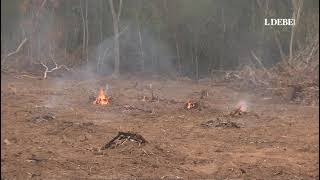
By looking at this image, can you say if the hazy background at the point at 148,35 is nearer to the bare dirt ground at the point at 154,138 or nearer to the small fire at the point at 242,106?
the bare dirt ground at the point at 154,138

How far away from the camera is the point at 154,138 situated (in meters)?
7.69

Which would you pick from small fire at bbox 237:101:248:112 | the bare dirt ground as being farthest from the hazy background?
small fire at bbox 237:101:248:112

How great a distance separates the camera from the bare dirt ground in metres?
5.89

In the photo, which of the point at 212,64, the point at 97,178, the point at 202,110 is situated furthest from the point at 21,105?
the point at 212,64

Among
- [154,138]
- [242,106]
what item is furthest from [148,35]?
[154,138]

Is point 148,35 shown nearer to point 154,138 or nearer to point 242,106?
point 242,106

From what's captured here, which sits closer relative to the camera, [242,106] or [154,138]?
[154,138]

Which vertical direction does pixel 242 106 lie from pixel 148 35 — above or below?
below

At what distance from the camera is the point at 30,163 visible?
5.95 m

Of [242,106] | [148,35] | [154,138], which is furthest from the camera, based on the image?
[148,35]

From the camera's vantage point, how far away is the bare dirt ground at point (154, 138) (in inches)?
232

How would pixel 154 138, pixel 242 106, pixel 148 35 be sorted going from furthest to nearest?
1. pixel 148 35
2. pixel 242 106
3. pixel 154 138

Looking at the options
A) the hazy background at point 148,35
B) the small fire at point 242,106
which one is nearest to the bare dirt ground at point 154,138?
the small fire at point 242,106

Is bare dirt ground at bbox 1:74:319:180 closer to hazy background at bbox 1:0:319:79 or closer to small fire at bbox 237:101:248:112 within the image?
small fire at bbox 237:101:248:112
